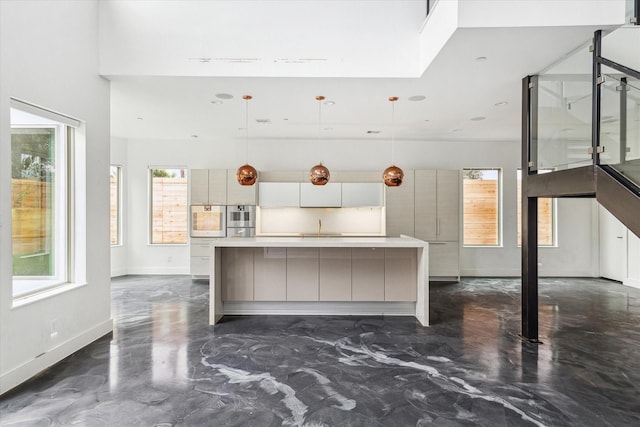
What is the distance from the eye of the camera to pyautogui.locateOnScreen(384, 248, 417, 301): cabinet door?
453 centimetres

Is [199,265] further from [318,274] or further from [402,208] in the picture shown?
[402,208]

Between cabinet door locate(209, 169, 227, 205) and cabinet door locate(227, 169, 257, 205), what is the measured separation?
0.08m

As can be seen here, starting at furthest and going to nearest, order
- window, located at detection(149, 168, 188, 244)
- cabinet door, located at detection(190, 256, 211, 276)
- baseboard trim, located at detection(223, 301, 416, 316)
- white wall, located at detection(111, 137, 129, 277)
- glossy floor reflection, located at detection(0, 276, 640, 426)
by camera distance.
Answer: window, located at detection(149, 168, 188, 244)
white wall, located at detection(111, 137, 129, 277)
cabinet door, located at detection(190, 256, 211, 276)
baseboard trim, located at detection(223, 301, 416, 316)
glossy floor reflection, located at detection(0, 276, 640, 426)

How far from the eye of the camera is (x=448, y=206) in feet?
22.5

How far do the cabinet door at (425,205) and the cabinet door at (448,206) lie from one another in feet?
0.32

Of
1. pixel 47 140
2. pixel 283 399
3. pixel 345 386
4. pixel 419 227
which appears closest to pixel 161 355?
pixel 283 399

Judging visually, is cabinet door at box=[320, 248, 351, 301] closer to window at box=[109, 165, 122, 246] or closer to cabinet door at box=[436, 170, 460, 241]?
cabinet door at box=[436, 170, 460, 241]

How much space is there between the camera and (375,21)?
12.4ft

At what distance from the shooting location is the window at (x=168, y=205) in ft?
24.9

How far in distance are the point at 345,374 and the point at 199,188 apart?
5.12 m

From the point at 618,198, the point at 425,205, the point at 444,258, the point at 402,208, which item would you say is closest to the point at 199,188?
the point at 402,208

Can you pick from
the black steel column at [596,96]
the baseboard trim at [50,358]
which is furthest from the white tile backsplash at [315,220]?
the black steel column at [596,96]

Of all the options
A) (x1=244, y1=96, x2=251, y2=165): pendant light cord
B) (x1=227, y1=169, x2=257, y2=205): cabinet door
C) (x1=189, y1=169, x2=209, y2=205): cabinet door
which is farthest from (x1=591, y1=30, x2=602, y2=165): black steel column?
(x1=189, y1=169, x2=209, y2=205): cabinet door

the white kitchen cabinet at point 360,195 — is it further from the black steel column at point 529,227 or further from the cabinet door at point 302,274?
the black steel column at point 529,227
